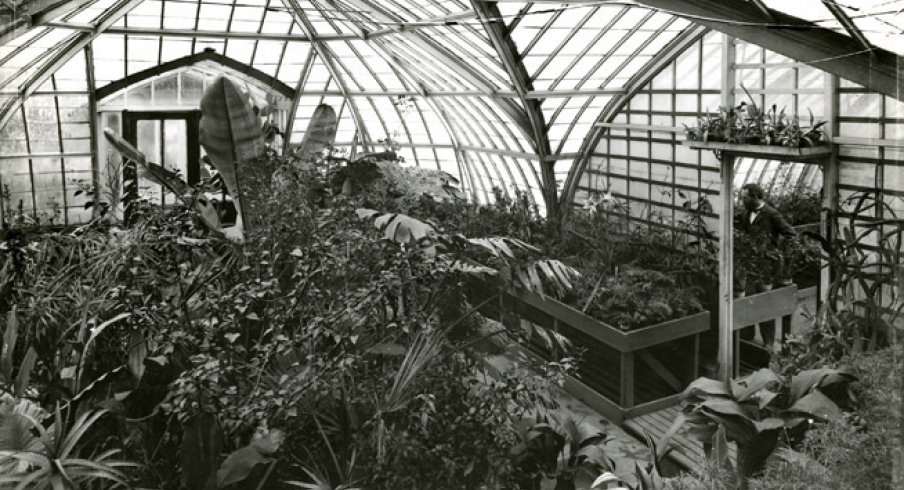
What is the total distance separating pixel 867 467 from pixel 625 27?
28.1 feet

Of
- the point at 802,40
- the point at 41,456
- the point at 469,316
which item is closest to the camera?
the point at 41,456

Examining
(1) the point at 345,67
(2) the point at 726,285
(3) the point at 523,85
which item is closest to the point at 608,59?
(3) the point at 523,85

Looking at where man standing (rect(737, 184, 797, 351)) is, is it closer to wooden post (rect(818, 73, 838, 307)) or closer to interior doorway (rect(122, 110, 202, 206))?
wooden post (rect(818, 73, 838, 307))

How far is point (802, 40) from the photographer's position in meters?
5.25

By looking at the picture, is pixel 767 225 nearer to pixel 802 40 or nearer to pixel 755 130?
pixel 755 130

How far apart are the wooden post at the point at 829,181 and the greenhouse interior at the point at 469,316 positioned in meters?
0.04

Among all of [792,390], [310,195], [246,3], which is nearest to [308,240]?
[310,195]

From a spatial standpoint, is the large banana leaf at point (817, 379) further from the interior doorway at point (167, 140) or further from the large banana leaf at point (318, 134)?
the interior doorway at point (167, 140)

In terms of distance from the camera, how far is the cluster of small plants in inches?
258

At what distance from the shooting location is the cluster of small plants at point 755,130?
6.55 m

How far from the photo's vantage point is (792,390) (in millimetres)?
4719

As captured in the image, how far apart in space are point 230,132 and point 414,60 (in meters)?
8.99

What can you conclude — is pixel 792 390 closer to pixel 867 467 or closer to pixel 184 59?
pixel 867 467

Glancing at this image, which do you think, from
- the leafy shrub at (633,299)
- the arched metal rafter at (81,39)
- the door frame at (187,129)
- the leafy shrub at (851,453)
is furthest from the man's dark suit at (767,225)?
the arched metal rafter at (81,39)
